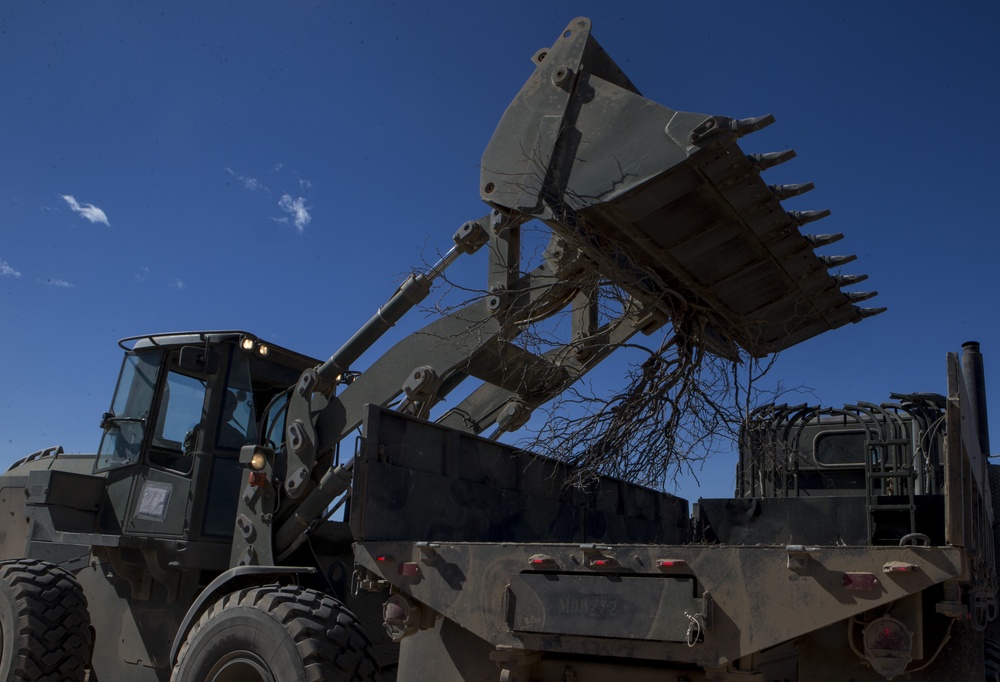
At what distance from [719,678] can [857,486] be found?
16.1 ft

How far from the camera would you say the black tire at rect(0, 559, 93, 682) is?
5996 millimetres

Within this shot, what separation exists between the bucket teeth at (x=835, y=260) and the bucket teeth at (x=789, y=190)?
892mm

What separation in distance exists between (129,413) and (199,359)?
1.02 m

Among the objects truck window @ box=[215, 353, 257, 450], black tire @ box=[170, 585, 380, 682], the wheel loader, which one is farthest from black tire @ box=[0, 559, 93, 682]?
black tire @ box=[170, 585, 380, 682]

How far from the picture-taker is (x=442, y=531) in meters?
5.12

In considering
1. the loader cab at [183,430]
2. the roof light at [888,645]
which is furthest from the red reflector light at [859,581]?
the loader cab at [183,430]

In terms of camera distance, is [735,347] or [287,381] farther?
[287,381]

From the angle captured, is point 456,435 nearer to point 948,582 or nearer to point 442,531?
point 442,531

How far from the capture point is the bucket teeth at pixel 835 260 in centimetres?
541

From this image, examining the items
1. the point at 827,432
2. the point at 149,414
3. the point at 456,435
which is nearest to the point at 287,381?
the point at 149,414

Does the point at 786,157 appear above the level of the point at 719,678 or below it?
above

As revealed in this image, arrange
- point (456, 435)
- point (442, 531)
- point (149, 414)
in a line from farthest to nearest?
point (149, 414)
point (456, 435)
point (442, 531)

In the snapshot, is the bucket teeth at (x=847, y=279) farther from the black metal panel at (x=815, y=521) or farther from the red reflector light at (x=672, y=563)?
the red reflector light at (x=672, y=563)

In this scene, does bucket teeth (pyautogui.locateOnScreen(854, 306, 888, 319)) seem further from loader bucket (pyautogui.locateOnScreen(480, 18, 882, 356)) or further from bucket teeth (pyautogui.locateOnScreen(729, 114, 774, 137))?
bucket teeth (pyautogui.locateOnScreen(729, 114, 774, 137))
